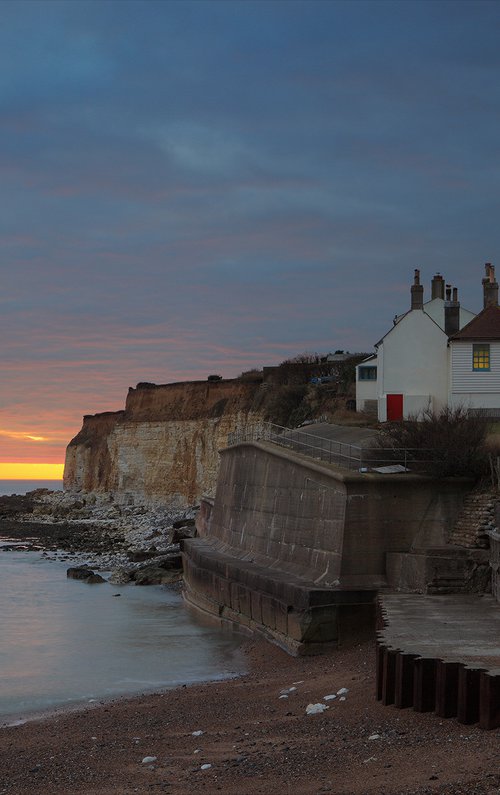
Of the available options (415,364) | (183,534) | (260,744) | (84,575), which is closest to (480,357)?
(415,364)

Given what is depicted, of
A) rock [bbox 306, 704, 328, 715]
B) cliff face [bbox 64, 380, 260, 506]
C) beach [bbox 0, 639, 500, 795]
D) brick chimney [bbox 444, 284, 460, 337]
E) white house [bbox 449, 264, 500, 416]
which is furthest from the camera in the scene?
cliff face [bbox 64, 380, 260, 506]

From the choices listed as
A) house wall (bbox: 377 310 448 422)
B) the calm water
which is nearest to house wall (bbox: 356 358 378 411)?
house wall (bbox: 377 310 448 422)

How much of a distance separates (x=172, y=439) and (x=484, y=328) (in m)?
48.2

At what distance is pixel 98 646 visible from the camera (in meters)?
21.1

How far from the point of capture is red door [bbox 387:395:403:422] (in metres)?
29.8

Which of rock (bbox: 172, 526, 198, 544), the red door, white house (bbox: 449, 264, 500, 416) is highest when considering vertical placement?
white house (bbox: 449, 264, 500, 416)

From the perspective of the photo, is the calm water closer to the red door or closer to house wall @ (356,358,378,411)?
the red door

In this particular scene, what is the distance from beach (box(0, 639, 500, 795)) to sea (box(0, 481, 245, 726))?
1593mm

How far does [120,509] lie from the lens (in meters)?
72.8

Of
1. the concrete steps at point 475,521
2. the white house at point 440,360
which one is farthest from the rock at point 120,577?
the concrete steps at point 475,521

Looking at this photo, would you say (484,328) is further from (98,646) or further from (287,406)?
(287,406)

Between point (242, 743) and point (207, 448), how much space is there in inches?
2213

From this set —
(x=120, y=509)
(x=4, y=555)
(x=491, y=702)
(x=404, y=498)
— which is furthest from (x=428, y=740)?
(x=120, y=509)

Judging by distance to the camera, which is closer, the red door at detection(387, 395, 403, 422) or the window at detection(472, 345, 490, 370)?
the window at detection(472, 345, 490, 370)
